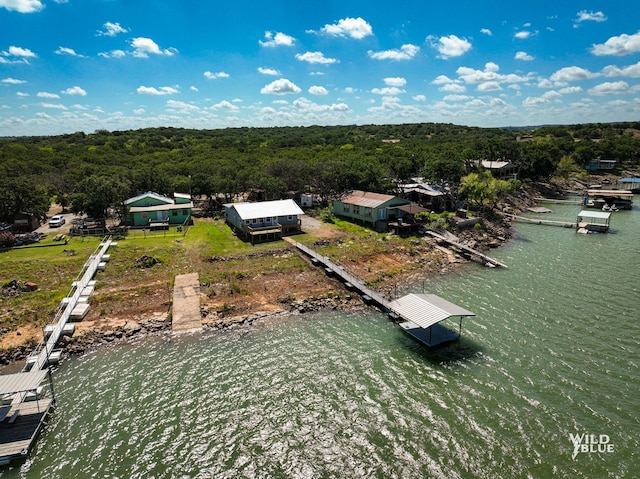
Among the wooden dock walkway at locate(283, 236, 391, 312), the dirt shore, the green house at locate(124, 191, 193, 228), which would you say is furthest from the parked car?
the wooden dock walkway at locate(283, 236, 391, 312)

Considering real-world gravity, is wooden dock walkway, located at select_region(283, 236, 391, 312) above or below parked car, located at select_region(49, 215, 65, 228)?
below

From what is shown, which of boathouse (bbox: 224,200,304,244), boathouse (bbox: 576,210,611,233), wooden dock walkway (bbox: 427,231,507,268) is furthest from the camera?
boathouse (bbox: 576,210,611,233)

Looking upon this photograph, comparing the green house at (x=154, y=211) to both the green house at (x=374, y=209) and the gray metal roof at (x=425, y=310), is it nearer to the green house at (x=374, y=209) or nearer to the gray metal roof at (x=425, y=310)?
the green house at (x=374, y=209)

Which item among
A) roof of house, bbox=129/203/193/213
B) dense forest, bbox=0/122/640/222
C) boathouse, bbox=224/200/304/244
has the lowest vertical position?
boathouse, bbox=224/200/304/244

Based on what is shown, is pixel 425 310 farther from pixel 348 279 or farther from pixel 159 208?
pixel 159 208

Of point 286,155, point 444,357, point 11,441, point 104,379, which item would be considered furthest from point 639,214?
point 11,441

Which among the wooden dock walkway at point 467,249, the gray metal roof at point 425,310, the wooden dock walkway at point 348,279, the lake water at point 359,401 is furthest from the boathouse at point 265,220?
the gray metal roof at point 425,310

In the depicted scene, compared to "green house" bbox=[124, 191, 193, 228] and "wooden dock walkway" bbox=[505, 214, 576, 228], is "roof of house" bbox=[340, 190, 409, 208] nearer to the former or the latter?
"wooden dock walkway" bbox=[505, 214, 576, 228]
